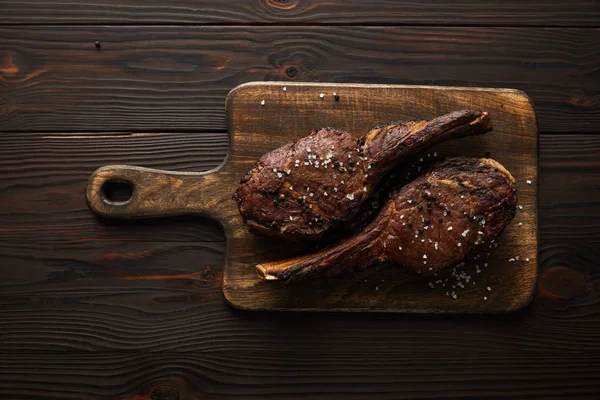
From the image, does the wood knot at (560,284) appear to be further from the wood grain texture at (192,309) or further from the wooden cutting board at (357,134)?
the wooden cutting board at (357,134)

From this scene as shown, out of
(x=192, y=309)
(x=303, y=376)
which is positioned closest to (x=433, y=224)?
(x=303, y=376)

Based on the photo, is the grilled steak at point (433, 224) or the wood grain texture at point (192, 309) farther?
the wood grain texture at point (192, 309)

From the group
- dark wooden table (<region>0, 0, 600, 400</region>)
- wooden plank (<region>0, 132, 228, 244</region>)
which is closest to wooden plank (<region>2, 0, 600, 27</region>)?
dark wooden table (<region>0, 0, 600, 400</region>)

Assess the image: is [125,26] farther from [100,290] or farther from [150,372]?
[150,372]

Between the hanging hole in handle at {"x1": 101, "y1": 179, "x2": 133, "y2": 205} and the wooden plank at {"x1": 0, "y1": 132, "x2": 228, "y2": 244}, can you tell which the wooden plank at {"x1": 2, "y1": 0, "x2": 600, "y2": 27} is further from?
the hanging hole in handle at {"x1": 101, "y1": 179, "x2": 133, "y2": 205}

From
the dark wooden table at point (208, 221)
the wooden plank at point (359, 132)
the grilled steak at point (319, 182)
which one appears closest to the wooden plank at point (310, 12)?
the dark wooden table at point (208, 221)

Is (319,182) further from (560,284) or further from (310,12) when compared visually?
(560,284)

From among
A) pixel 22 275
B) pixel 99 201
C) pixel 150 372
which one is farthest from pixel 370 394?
pixel 22 275
